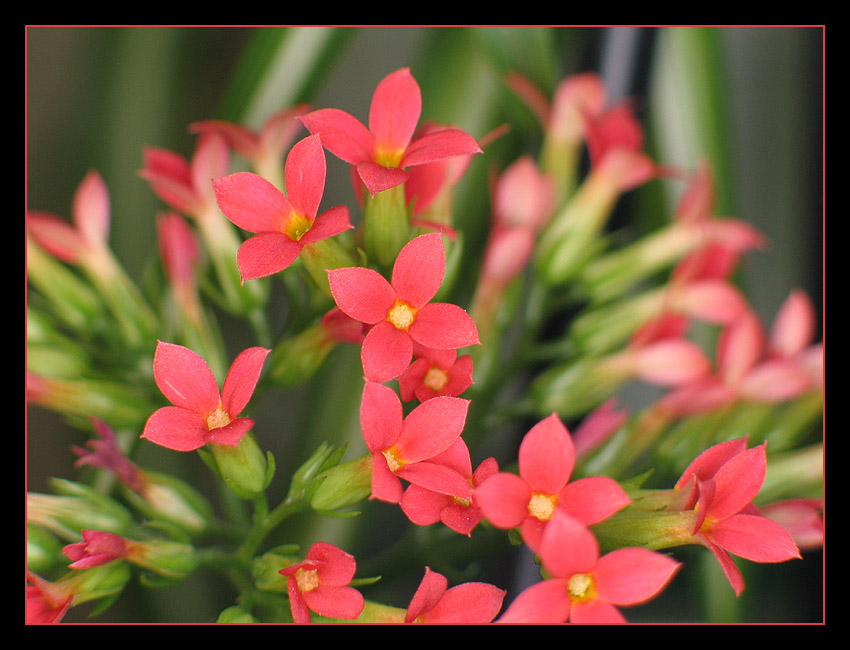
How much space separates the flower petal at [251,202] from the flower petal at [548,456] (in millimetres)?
186

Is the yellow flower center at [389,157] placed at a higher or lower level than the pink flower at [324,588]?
higher

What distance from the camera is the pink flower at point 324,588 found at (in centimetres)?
35

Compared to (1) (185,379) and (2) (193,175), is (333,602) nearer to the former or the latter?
(1) (185,379)

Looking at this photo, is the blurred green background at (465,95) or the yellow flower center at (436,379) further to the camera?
the blurred green background at (465,95)

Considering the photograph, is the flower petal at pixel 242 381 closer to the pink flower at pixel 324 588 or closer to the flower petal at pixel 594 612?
the pink flower at pixel 324 588

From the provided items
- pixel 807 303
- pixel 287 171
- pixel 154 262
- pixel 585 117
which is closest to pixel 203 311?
pixel 154 262

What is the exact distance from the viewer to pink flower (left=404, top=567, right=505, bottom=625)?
373 mm

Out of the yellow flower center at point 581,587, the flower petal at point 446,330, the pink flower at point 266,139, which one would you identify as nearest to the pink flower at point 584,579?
the yellow flower center at point 581,587

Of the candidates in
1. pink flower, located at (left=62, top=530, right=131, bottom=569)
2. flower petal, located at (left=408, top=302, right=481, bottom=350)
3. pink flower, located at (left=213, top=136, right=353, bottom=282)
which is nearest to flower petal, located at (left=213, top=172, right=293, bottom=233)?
pink flower, located at (left=213, top=136, right=353, bottom=282)

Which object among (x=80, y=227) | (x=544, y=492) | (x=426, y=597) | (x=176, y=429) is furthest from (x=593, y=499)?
(x=80, y=227)

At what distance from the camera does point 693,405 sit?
0.49 m

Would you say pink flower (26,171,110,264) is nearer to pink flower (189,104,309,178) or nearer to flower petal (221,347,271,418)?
pink flower (189,104,309,178)

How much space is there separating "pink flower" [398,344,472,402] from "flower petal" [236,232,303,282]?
87mm
